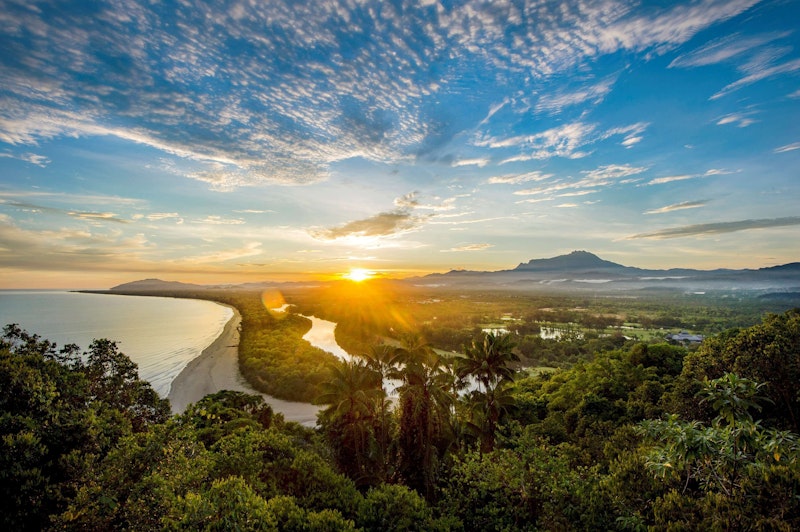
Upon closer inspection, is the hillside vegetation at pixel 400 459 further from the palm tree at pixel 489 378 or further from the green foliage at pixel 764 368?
the palm tree at pixel 489 378

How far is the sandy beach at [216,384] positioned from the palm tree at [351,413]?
66.3ft

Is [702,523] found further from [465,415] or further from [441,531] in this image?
[465,415]

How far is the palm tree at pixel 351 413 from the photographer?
24484 mm

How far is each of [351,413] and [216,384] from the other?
42369 millimetres

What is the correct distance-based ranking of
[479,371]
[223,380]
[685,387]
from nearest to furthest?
1. [685,387]
2. [479,371]
3. [223,380]

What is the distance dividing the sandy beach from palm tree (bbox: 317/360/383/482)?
2021cm

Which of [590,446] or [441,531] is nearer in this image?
[441,531]

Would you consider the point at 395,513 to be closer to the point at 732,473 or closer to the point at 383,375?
the point at 732,473

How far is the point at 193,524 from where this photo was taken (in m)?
8.90

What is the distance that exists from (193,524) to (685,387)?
25073 mm

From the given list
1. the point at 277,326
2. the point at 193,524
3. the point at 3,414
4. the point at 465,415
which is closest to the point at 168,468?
the point at 193,524

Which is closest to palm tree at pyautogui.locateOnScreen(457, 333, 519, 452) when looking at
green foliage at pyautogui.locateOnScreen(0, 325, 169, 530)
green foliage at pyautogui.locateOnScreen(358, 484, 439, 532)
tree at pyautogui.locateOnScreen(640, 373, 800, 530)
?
green foliage at pyautogui.locateOnScreen(358, 484, 439, 532)

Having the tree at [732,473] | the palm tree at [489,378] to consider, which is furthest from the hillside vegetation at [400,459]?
the palm tree at [489,378]

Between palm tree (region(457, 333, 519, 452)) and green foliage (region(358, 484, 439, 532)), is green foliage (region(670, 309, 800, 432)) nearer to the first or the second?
palm tree (region(457, 333, 519, 452))
